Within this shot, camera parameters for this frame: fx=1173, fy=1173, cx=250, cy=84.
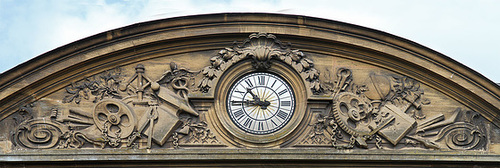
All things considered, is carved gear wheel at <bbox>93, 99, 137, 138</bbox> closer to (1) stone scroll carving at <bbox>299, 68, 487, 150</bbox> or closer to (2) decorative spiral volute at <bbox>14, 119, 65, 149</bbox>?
(2) decorative spiral volute at <bbox>14, 119, 65, 149</bbox>

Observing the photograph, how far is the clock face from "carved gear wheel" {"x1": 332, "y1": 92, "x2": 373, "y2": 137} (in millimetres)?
775

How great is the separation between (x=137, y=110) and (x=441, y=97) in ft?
16.8

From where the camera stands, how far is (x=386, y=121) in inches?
765

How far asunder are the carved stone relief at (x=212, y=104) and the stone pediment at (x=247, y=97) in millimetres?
17

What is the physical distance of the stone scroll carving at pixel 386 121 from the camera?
63.4ft

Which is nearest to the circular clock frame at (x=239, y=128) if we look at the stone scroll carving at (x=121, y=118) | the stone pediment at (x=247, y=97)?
the stone pediment at (x=247, y=97)

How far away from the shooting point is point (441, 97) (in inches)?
781

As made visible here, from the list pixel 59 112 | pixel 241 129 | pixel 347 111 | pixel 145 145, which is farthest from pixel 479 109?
pixel 59 112

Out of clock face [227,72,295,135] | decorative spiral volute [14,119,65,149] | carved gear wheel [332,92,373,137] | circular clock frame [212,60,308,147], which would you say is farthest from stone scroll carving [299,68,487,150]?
decorative spiral volute [14,119,65,149]

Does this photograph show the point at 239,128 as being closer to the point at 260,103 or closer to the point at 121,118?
the point at 260,103

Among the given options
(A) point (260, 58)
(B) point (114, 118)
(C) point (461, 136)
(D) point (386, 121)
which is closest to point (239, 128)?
(A) point (260, 58)

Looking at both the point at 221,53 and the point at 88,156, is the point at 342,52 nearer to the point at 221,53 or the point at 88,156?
the point at 221,53

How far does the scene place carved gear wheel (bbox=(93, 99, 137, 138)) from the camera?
19172mm

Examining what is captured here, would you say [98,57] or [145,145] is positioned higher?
[98,57]
